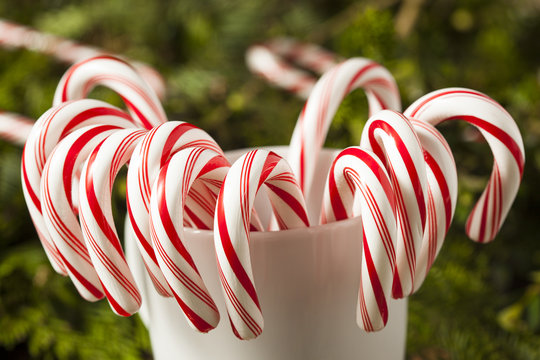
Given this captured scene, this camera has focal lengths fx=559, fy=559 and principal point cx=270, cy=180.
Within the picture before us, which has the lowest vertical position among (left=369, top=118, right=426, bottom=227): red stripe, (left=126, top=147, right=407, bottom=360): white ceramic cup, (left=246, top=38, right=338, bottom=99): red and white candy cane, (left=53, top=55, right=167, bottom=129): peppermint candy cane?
(left=126, top=147, right=407, bottom=360): white ceramic cup

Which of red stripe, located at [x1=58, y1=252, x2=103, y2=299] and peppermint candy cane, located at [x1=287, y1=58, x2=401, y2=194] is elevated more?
peppermint candy cane, located at [x1=287, y1=58, x2=401, y2=194]

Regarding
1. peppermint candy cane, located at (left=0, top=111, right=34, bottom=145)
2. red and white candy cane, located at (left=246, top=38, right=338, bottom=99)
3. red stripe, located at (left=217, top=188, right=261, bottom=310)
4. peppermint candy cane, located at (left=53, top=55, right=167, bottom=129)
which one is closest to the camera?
red stripe, located at (left=217, top=188, right=261, bottom=310)

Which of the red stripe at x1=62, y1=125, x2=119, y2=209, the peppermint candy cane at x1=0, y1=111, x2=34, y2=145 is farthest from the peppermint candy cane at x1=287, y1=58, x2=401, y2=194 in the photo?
the peppermint candy cane at x1=0, y1=111, x2=34, y2=145

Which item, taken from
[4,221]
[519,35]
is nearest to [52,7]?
[4,221]

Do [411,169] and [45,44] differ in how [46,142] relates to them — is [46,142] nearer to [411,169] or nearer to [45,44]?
[411,169]

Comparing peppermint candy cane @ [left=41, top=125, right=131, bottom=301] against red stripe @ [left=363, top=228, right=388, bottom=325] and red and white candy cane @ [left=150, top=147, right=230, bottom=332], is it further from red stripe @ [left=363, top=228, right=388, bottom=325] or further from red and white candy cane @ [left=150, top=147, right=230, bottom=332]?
red stripe @ [left=363, top=228, right=388, bottom=325]
